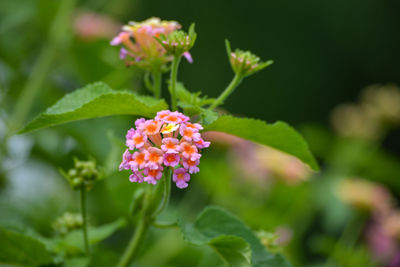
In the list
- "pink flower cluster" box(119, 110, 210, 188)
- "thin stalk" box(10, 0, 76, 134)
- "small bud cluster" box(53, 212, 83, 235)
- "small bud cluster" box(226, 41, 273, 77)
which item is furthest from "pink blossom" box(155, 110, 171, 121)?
"thin stalk" box(10, 0, 76, 134)

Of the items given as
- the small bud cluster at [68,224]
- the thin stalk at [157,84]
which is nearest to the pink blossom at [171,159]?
the thin stalk at [157,84]

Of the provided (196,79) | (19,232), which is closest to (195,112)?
(19,232)

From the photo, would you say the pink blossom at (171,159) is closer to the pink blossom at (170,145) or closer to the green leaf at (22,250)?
the pink blossom at (170,145)

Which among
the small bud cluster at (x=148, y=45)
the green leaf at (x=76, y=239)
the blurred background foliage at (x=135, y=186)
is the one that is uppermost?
the blurred background foliage at (x=135, y=186)

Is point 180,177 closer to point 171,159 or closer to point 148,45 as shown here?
point 171,159

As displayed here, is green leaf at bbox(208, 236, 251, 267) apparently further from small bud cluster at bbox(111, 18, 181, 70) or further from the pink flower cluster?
small bud cluster at bbox(111, 18, 181, 70)

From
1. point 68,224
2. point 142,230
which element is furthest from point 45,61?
point 142,230

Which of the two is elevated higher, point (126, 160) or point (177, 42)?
point (177, 42)
